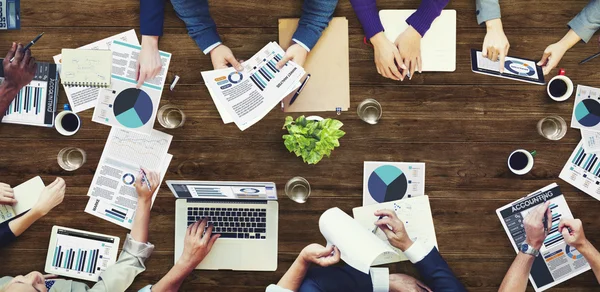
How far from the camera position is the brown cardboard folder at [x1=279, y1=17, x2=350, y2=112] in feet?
7.13

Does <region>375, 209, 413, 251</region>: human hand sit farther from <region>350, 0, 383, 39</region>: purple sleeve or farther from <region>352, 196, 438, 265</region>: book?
<region>350, 0, 383, 39</region>: purple sleeve

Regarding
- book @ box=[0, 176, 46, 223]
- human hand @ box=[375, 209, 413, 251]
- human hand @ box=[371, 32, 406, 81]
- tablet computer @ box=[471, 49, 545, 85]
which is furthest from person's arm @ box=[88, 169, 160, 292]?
tablet computer @ box=[471, 49, 545, 85]

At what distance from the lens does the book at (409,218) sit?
7.09ft

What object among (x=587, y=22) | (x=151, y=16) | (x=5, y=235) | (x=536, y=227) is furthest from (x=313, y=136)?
(x=5, y=235)

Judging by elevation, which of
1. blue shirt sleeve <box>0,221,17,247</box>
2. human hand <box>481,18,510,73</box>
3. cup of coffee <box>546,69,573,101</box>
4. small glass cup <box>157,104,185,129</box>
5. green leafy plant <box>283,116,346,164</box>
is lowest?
blue shirt sleeve <box>0,221,17,247</box>

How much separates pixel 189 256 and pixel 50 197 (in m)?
0.67

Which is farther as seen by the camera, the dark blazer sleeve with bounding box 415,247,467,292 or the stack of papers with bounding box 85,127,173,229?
the stack of papers with bounding box 85,127,173,229

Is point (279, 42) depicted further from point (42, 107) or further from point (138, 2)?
point (42, 107)

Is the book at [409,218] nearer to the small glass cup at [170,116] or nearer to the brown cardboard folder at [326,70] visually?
the brown cardboard folder at [326,70]

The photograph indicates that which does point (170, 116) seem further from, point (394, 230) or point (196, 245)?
point (394, 230)

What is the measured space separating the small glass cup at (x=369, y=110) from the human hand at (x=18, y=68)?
56.5 inches

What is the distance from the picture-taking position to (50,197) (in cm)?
219

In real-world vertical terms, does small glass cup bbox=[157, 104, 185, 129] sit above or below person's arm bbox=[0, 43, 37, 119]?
below

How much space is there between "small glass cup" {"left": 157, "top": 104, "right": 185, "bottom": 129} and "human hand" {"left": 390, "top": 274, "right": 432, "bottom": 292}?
44.8 inches
